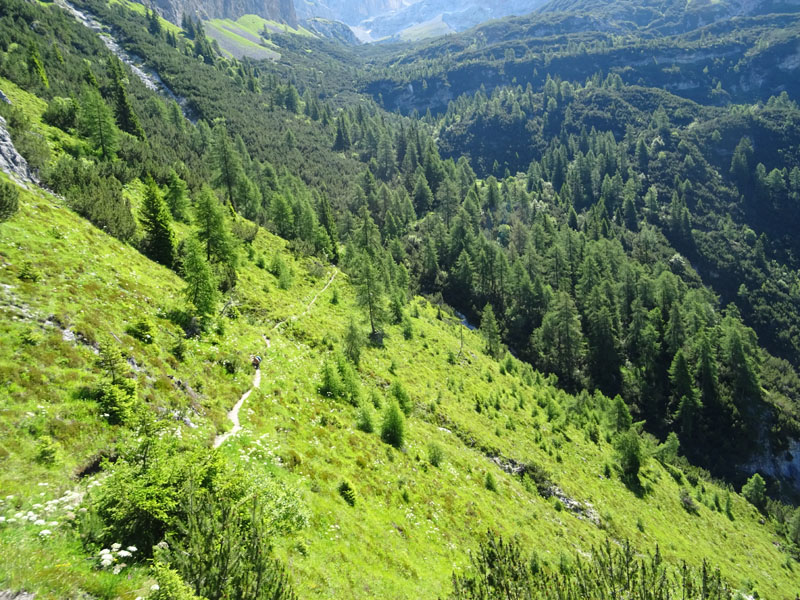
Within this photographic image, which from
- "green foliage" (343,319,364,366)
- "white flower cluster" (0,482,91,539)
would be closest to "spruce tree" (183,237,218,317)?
"green foliage" (343,319,364,366)

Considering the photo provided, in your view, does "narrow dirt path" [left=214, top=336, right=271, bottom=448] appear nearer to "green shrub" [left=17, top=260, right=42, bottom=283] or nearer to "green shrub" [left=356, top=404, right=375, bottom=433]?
"green shrub" [left=356, top=404, right=375, bottom=433]

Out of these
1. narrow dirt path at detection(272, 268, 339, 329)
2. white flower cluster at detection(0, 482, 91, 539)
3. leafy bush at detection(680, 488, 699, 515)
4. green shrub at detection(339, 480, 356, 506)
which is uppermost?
white flower cluster at detection(0, 482, 91, 539)

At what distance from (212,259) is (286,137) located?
4021 inches

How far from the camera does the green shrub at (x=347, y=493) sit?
744 inches

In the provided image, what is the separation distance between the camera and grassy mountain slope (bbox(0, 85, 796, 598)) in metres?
12.2

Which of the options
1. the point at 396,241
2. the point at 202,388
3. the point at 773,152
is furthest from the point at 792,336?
the point at 202,388

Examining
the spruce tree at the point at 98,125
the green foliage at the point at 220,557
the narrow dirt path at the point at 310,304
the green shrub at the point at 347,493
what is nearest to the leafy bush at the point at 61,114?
the spruce tree at the point at 98,125

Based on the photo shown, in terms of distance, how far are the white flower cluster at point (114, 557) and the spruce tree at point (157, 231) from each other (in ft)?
95.4

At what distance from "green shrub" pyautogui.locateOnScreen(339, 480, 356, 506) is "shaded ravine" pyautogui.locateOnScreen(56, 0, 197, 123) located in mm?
126359

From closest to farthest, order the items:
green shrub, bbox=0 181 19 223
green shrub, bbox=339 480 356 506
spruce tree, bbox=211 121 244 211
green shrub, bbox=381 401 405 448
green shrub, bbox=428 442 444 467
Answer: green shrub, bbox=339 480 356 506, green shrub, bbox=0 181 19 223, green shrub, bbox=381 401 405 448, green shrub, bbox=428 442 444 467, spruce tree, bbox=211 121 244 211

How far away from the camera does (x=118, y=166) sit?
150 feet

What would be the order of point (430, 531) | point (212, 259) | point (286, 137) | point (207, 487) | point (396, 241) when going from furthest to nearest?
point (286, 137) < point (396, 241) < point (212, 259) < point (430, 531) < point (207, 487)

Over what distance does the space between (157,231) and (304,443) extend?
2410 centimetres

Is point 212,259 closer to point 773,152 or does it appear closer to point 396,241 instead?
point 396,241
